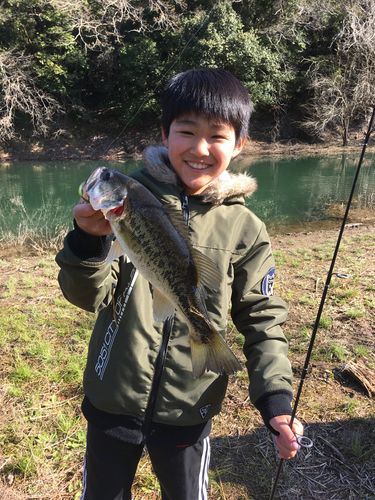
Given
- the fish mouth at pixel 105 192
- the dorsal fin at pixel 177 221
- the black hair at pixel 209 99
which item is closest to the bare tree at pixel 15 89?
the black hair at pixel 209 99

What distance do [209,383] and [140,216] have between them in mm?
1056

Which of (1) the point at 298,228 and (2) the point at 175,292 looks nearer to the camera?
(2) the point at 175,292

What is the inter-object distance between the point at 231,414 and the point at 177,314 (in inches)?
65.2

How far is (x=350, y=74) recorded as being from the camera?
2511 cm

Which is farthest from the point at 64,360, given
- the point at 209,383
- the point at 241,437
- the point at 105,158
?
the point at 105,158

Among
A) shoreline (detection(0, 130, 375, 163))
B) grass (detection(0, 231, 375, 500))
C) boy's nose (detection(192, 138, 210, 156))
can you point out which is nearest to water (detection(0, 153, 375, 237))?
shoreline (detection(0, 130, 375, 163))

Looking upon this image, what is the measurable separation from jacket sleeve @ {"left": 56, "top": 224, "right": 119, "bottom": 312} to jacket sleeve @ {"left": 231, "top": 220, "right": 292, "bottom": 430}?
2.52 feet

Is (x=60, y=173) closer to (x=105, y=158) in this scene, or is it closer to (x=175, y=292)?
(x=105, y=158)

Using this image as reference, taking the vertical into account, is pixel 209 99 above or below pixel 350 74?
below

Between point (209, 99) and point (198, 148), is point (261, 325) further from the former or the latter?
point (209, 99)

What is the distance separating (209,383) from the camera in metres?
1.95

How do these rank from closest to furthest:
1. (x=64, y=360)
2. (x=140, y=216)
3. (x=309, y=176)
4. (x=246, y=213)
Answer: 1. (x=140, y=216)
2. (x=246, y=213)
3. (x=64, y=360)
4. (x=309, y=176)

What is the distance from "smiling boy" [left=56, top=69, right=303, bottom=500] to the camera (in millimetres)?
1810

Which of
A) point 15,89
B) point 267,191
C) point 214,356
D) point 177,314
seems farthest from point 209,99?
point 15,89
